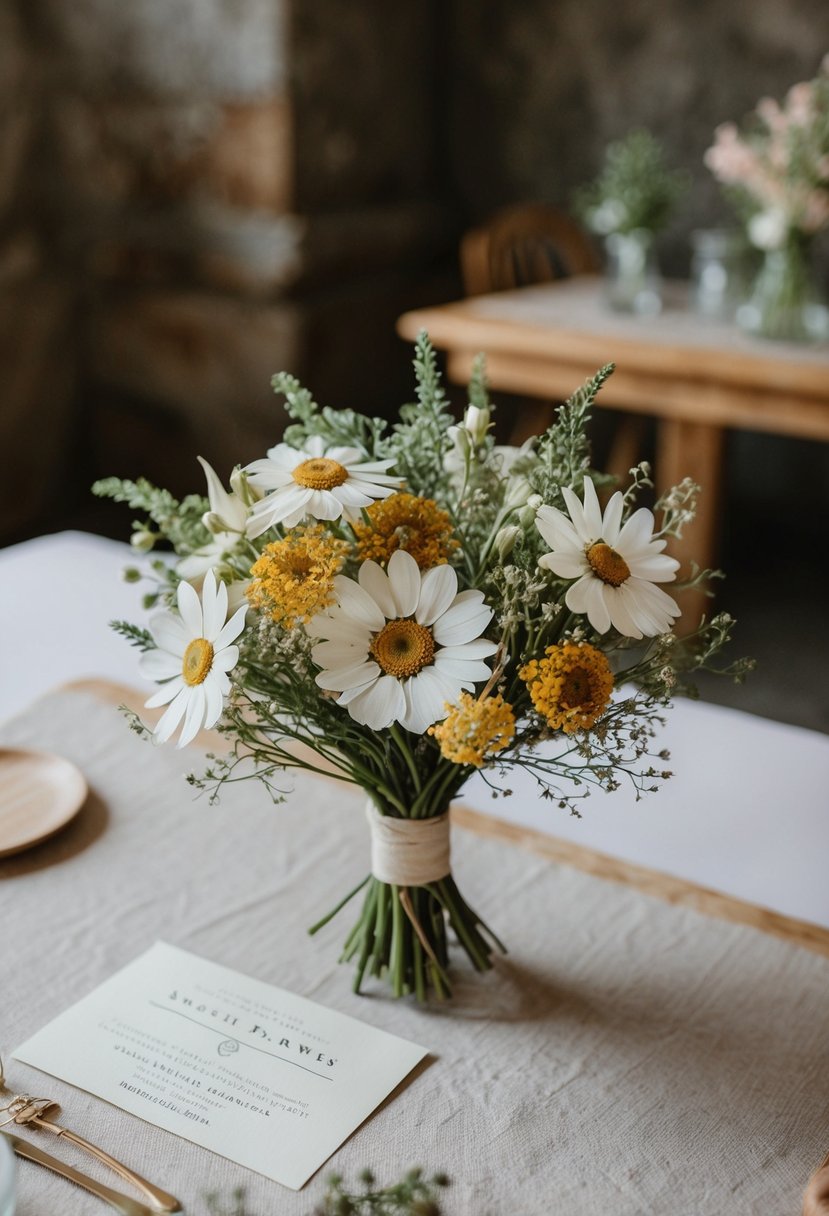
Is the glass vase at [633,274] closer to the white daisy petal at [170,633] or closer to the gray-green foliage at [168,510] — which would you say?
the gray-green foliage at [168,510]

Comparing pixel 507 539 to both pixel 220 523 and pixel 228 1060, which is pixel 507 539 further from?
pixel 228 1060

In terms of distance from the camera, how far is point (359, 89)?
3.52m

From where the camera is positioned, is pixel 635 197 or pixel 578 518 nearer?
pixel 578 518

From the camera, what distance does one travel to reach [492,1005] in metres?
0.84

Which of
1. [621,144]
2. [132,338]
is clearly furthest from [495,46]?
[132,338]

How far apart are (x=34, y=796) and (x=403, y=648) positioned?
0.50m

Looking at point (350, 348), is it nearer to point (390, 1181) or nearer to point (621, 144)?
point (621, 144)

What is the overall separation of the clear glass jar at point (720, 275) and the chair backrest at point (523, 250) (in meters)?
0.59

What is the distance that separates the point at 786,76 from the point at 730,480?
Result: 3.95 ft

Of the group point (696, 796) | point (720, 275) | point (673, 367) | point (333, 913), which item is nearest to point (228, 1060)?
point (333, 913)

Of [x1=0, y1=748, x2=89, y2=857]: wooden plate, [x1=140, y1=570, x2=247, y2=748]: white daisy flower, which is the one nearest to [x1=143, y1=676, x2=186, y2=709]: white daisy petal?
[x1=140, y1=570, x2=247, y2=748]: white daisy flower

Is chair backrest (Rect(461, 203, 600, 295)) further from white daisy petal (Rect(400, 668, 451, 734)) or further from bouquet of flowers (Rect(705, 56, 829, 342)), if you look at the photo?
white daisy petal (Rect(400, 668, 451, 734))

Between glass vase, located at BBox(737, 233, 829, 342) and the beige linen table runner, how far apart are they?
6.69 feet

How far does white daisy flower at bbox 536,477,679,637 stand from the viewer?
0.69m
